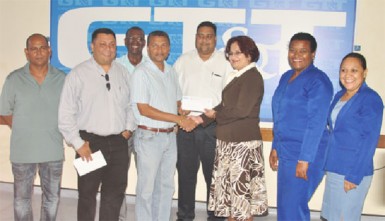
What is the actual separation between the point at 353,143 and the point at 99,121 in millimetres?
1801

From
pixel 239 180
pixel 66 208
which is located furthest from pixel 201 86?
pixel 66 208

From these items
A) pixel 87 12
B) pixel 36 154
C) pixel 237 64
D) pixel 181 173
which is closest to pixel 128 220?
pixel 181 173

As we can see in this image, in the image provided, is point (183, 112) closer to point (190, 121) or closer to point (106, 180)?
point (190, 121)

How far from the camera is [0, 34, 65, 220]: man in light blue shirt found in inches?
125

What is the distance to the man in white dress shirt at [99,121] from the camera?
3.09m

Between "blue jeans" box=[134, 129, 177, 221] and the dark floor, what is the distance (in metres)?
0.86

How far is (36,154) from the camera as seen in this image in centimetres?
319

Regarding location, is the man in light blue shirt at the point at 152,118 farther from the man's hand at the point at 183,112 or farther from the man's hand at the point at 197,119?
the man's hand at the point at 183,112

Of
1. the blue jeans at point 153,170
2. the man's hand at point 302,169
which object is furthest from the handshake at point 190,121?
the man's hand at point 302,169

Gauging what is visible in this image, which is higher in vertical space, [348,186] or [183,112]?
[183,112]

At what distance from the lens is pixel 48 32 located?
16.7 ft

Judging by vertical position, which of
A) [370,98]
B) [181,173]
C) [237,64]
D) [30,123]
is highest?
[237,64]

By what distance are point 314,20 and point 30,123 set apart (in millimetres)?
3089

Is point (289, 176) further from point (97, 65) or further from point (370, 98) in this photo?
point (97, 65)
